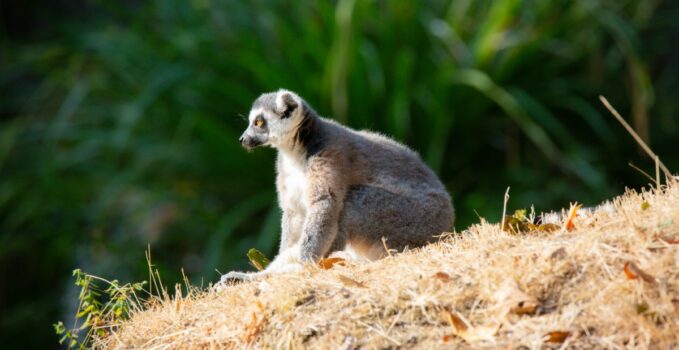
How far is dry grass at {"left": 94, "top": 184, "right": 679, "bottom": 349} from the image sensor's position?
310cm

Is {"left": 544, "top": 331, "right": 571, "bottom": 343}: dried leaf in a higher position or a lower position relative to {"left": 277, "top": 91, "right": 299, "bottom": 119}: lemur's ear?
lower

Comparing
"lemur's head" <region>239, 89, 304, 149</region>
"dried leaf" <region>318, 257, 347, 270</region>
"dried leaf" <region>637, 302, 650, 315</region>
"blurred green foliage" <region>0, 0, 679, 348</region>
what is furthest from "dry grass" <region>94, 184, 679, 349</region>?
"blurred green foliage" <region>0, 0, 679, 348</region>

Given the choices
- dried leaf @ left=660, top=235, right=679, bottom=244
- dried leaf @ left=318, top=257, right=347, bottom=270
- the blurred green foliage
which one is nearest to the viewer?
dried leaf @ left=660, top=235, right=679, bottom=244

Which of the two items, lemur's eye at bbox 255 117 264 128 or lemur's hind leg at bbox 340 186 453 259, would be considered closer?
lemur's hind leg at bbox 340 186 453 259

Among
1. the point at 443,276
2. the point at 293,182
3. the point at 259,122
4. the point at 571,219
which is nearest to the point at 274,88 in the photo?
the point at 259,122

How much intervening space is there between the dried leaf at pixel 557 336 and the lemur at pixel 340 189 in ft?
5.37

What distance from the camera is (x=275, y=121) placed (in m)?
5.24

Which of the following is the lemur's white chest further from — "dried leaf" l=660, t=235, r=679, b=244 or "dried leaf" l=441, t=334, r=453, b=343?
"dried leaf" l=660, t=235, r=679, b=244

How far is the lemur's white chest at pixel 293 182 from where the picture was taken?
5094mm

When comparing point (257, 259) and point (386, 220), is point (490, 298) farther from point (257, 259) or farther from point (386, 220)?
point (257, 259)

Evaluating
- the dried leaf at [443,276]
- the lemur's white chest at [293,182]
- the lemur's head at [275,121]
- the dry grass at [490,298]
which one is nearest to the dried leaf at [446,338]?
the dry grass at [490,298]

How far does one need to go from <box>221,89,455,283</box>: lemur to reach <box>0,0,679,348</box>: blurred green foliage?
2352mm

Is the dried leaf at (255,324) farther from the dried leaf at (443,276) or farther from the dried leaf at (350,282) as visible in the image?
the dried leaf at (443,276)

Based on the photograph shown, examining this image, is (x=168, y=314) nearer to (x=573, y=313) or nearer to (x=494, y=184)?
(x=573, y=313)
